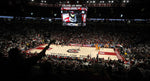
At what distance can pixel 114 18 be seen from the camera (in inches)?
1623

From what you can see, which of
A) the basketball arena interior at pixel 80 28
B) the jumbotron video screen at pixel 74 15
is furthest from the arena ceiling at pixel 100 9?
the jumbotron video screen at pixel 74 15

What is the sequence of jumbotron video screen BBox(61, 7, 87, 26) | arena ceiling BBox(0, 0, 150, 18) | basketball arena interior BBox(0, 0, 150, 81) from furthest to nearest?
arena ceiling BBox(0, 0, 150, 18) < jumbotron video screen BBox(61, 7, 87, 26) < basketball arena interior BBox(0, 0, 150, 81)

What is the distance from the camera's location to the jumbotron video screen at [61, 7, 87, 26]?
2734 cm

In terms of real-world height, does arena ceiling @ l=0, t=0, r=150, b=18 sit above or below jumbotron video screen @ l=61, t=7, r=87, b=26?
above

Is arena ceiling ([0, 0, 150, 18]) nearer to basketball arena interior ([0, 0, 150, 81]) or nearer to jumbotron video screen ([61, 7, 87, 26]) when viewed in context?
basketball arena interior ([0, 0, 150, 81])

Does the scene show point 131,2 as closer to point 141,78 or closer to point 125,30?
point 125,30

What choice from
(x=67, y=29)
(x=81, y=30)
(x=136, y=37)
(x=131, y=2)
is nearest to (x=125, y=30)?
(x=136, y=37)

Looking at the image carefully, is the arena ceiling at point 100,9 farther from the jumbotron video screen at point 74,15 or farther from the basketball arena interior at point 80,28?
the jumbotron video screen at point 74,15

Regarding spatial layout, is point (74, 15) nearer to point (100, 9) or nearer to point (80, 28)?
point (80, 28)

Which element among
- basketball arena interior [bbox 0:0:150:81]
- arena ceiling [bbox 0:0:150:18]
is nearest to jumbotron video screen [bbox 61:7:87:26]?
basketball arena interior [bbox 0:0:150:81]

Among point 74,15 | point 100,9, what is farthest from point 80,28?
point 74,15

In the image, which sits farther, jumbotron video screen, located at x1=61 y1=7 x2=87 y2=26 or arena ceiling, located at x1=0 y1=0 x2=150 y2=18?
arena ceiling, located at x1=0 y1=0 x2=150 y2=18

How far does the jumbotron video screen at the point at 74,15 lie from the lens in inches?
1077

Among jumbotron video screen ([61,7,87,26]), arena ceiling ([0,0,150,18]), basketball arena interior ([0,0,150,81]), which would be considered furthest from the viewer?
arena ceiling ([0,0,150,18])
